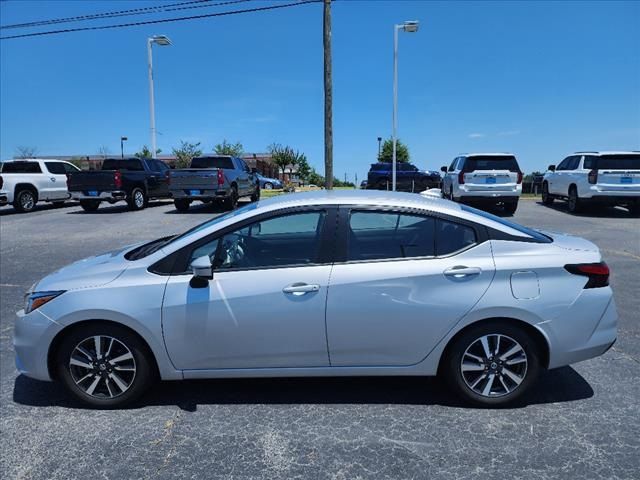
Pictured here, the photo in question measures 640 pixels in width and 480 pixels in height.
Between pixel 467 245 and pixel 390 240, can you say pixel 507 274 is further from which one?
pixel 390 240

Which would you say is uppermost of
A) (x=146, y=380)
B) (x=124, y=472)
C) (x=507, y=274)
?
(x=507, y=274)

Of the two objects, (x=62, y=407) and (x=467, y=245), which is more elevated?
(x=467, y=245)

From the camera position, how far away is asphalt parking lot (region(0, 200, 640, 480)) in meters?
2.94

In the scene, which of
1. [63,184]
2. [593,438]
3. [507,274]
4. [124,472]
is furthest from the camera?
[63,184]

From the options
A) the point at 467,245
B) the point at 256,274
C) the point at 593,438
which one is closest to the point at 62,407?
the point at 256,274

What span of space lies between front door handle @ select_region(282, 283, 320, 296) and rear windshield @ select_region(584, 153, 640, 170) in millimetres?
14256

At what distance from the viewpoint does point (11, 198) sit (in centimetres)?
1780

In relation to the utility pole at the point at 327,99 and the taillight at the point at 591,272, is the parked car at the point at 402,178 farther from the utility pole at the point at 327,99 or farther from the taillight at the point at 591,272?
the taillight at the point at 591,272

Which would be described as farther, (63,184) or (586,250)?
(63,184)

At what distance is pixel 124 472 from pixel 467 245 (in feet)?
8.49

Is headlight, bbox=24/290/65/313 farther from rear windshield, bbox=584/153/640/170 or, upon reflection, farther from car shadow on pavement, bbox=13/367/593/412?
rear windshield, bbox=584/153/640/170

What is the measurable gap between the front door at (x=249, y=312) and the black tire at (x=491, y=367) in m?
0.90

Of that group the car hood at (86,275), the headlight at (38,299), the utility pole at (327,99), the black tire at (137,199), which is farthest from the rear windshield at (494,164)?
the headlight at (38,299)

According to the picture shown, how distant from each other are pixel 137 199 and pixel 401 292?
16866mm
